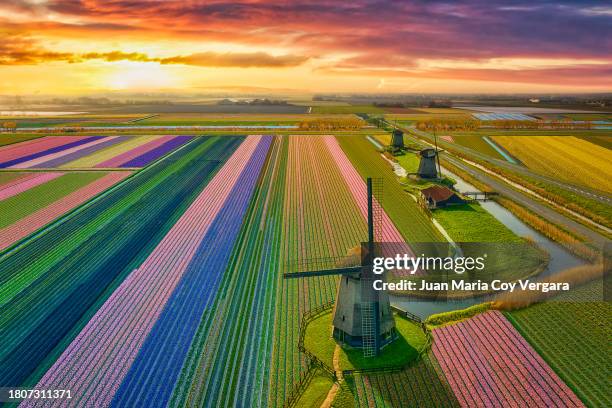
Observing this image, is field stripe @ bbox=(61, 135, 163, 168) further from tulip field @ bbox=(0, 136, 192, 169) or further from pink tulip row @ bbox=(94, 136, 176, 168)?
pink tulip row @ bbox=(94, 136, 176, 168)

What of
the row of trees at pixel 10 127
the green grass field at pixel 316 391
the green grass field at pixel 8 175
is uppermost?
the row of trees at pixel 10 127

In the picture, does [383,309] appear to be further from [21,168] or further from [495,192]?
[21,168]

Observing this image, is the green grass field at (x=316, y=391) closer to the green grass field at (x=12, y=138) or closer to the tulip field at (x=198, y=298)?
the tulip field at (x=198, y=298)

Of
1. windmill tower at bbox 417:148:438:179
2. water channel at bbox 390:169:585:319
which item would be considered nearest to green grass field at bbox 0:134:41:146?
windmill tower at bbox 417:148:438:179

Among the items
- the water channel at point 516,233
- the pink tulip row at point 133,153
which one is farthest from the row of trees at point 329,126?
the water channel at point 516,233

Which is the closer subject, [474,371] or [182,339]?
[474,371]

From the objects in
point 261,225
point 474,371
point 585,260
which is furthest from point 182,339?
point 585,260
